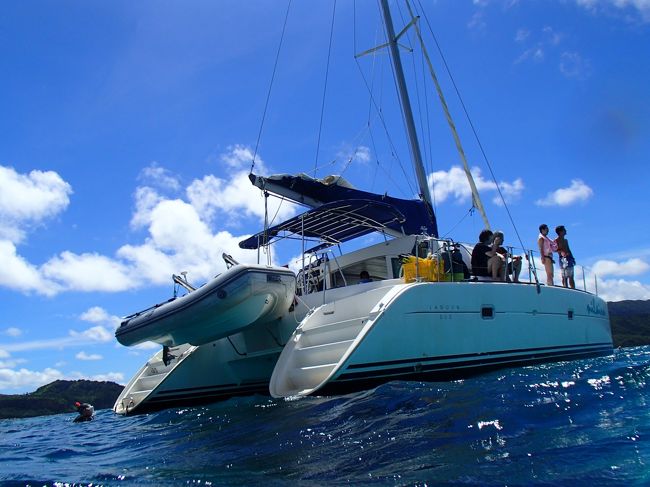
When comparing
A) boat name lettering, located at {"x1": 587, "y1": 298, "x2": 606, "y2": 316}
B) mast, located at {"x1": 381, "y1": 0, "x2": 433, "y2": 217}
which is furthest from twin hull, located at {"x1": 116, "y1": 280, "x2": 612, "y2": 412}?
mast, located at {"x1": 381, "y1": 0, "x2": 433, "y2": 217}

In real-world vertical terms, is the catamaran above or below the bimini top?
below

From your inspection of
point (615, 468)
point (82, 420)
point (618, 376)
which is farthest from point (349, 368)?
point (82, 420)

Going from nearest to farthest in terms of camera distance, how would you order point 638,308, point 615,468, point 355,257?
point 615,468 → point 355,257 → point 638,308

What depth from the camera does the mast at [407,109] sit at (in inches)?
455

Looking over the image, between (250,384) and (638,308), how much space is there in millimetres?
51507

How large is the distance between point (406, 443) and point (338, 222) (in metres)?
6.75

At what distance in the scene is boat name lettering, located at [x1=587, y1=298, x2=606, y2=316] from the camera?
35.1ft

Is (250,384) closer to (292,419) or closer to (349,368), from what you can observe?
(349,368)

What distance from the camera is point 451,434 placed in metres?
3.85

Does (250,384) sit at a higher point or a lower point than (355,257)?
lower

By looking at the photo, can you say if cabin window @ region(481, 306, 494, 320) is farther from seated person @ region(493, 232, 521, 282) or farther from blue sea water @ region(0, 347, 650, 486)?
blue sea water @ region(0, 347, 650, 486)

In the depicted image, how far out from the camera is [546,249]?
33.3 feet

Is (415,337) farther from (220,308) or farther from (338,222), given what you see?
(338,222)

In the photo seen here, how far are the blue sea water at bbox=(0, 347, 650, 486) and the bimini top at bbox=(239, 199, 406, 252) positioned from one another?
366 centimetres
